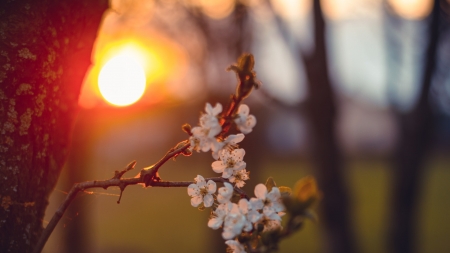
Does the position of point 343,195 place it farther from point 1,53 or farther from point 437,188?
point 437,188

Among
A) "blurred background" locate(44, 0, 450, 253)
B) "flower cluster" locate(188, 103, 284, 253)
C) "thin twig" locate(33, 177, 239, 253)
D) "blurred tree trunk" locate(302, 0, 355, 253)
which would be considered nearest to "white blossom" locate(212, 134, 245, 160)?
"flower cluster" locate(188, 103, 284, 253)

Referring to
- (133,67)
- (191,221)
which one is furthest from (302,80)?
(191,221)

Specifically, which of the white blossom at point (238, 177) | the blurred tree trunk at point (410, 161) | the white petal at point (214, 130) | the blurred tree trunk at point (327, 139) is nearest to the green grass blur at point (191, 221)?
the blurred tree trunk at point (327, 139)

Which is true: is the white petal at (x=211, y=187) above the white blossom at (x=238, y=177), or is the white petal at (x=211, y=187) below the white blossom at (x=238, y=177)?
below

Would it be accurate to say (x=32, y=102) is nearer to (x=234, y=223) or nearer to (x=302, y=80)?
(x=234, y=223)

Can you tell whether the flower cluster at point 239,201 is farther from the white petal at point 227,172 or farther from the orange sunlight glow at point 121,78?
the orange sunlight glow at point 121,78

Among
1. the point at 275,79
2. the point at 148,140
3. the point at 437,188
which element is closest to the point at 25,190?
the point at 275,79

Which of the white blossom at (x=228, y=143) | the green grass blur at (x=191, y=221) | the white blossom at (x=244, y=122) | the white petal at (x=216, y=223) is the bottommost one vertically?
the green grass blur at (x=191, y=221)
